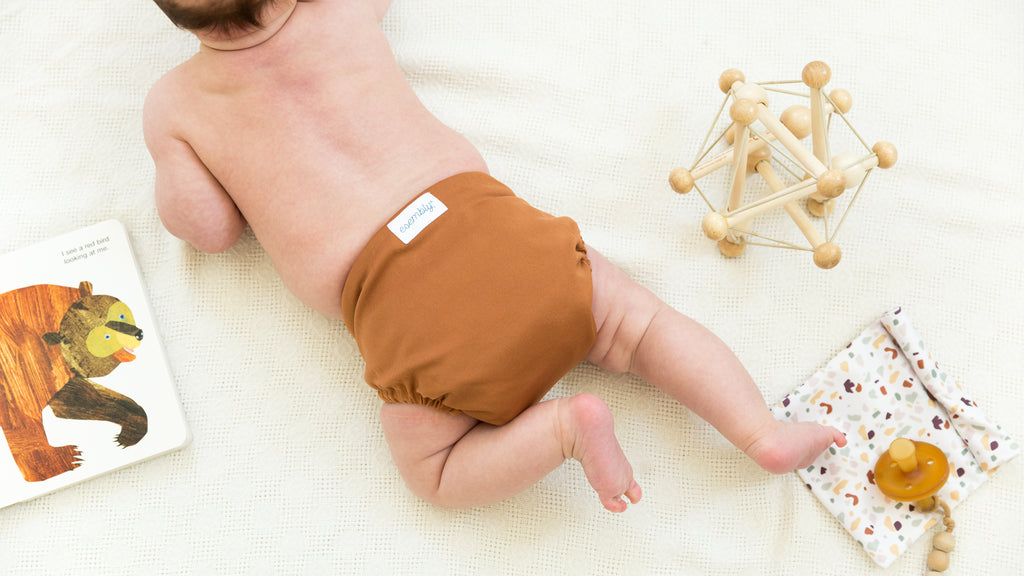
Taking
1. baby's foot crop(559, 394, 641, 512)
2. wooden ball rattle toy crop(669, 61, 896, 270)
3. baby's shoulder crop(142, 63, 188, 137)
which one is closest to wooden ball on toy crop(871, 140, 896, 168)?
wooden ball rattle toy crop(669, 61, 896, 270)

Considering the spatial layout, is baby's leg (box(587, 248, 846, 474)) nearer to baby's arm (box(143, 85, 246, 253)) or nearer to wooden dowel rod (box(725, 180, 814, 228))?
wooden dowel rod (box(725, 180, 814, 228))

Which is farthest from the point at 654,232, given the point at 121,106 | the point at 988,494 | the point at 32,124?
the point at 32,124

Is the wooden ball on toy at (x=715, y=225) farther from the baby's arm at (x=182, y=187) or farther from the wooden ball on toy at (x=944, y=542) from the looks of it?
the baby's arm at (x=182, y=187)

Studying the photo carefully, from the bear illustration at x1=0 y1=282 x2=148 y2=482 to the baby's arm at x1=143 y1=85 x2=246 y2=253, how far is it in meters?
0.19

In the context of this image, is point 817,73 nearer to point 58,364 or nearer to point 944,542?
point 944,542

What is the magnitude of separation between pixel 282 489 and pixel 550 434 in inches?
16.9

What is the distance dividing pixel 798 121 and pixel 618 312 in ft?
1.14

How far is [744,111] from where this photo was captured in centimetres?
86

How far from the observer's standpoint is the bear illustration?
3.59 feet

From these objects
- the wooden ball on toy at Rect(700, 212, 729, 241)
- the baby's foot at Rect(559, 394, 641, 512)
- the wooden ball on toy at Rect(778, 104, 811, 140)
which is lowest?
the baby's foot at Rect(559, 394, 641, 512)

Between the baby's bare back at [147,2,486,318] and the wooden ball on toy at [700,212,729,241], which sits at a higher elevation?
the baby's bare back at [147,2,486,318]

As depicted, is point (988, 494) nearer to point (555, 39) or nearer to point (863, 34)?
point (863, 34)

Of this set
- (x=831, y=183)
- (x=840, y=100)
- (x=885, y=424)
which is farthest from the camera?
(x=885, y=424)

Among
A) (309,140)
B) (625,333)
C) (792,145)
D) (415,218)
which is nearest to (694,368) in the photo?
(625,333)
